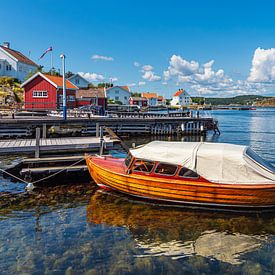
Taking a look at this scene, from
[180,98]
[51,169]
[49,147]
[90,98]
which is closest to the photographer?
[51,169]

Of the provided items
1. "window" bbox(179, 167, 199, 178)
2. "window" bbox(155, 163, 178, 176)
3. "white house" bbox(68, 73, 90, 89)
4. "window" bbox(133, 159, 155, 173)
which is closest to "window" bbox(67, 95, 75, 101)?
"white house" bbox(68, 73, 90, 89)

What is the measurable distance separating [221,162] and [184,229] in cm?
291

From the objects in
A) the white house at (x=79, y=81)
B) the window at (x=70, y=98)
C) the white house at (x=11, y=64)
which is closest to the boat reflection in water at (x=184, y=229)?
the window at (x=70, y=98)

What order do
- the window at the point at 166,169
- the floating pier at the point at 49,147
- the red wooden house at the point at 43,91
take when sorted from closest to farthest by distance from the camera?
1. the window at the point at 166,169
2. the floating pier at the point at 49,147
3. the red wooden house at the point at 43,91

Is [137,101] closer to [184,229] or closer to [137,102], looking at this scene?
[137,102]

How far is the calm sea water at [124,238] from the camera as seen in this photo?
7574 mm

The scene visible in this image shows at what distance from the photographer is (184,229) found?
9633mm

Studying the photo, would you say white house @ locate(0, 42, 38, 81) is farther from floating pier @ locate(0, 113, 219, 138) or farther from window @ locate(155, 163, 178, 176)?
window @ locate(155, 163, 178, 176)

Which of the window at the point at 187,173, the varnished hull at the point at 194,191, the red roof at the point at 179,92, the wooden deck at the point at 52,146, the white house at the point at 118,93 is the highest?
the red roof at the point at 179,92

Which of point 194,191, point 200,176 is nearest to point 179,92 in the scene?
point 200,176

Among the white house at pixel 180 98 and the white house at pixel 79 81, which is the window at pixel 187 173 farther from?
the white house at pixel 180 98

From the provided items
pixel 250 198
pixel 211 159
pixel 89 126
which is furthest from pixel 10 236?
pixel 89 126

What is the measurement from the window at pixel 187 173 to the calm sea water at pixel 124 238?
1.37 metres

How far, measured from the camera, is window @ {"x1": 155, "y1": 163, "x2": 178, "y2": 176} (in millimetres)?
11133
